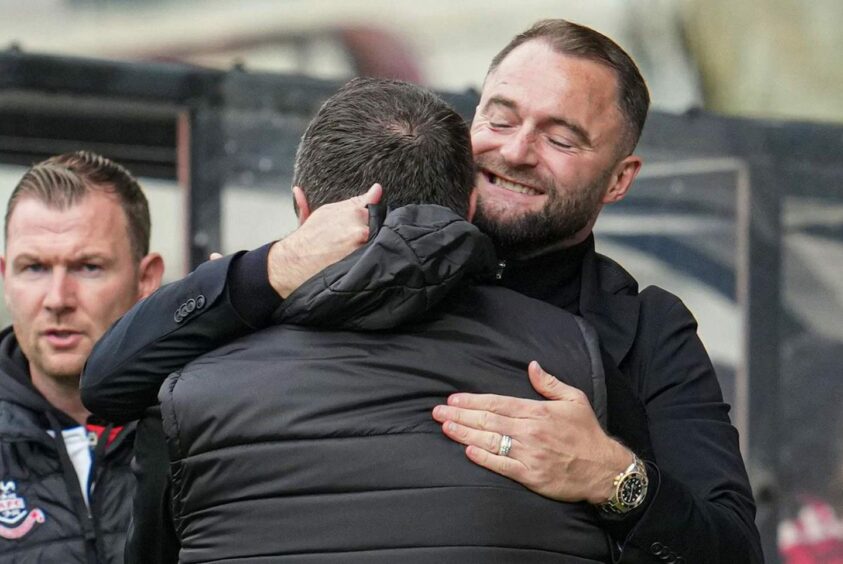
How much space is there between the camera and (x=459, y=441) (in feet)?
5.82

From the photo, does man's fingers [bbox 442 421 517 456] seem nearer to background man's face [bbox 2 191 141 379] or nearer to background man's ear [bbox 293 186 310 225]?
background man's ear [bbox 293 186 310 225]

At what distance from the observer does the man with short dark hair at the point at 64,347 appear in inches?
103

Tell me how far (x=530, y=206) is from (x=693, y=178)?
238 centimetres

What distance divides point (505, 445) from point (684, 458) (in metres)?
0.39

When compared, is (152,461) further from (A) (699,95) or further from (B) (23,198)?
(A) (699,95)

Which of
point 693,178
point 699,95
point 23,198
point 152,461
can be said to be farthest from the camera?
point 699,95

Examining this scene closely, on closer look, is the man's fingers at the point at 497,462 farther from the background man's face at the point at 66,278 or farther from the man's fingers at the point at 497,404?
the background man's face at the point at 66,278

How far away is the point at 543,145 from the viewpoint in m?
2.40

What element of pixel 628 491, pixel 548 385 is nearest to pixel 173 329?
pixel 548 385

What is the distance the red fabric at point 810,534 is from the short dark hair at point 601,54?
2432 millimetres

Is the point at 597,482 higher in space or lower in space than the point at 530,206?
lower

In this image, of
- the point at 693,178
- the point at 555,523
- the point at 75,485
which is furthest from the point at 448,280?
the point at 693,178

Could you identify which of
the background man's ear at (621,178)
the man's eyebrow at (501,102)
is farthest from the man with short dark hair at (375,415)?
the background man's ear at (621,178)

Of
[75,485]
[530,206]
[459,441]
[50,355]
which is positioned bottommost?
[75,485]
